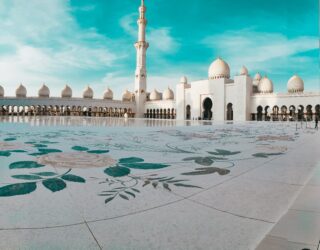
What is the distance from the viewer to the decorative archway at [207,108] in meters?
27.8

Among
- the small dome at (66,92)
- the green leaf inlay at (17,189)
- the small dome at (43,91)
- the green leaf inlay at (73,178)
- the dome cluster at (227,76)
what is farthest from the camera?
the small dome at (66,92)

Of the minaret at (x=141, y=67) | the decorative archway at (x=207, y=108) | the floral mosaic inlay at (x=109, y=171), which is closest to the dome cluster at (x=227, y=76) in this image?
the decorative archway at (x=207, y=108)

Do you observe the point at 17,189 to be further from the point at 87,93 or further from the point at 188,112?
the point at 87,93

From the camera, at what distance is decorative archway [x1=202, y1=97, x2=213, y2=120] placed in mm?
27828

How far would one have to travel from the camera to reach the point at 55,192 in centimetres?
152

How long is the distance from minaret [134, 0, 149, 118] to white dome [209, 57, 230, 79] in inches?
325

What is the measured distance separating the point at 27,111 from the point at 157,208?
3344 centimetres

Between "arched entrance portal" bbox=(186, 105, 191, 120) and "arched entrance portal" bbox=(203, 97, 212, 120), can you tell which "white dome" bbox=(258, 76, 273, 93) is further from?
"arched entrance portal" bbox=(186, 105, 191, 120)

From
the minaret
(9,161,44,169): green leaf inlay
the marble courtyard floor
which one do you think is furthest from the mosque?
(9,161,44,169): green leaf inlay

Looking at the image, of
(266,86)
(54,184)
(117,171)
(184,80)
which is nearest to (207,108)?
(184,80)

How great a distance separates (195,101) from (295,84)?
9721 millimetres

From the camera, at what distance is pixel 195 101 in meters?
28.0

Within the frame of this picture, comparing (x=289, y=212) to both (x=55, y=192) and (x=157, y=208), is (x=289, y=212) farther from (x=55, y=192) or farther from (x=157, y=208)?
(x=55, y=192)

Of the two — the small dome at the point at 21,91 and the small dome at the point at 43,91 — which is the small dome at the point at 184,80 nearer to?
the small dome at the point at 43,91
